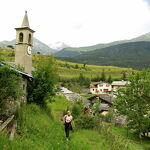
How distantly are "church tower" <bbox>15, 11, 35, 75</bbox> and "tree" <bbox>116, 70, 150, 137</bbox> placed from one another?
2042 cm

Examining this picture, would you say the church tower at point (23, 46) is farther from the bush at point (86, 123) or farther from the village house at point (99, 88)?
the village house at point (99, 88)

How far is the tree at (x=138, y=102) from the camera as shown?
42156 millimetres

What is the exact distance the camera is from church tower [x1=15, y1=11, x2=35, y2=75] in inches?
1294

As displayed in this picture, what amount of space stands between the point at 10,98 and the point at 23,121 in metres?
1.97

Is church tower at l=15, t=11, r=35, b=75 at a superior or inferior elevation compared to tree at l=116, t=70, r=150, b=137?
superior

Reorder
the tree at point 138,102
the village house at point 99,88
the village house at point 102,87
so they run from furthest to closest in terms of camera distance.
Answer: the village house at point 99,88, the village house at point 102,87, the tree at point 138,102

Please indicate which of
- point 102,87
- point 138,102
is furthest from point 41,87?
point 102,87

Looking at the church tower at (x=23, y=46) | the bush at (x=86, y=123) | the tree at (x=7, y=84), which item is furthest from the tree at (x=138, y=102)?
the tree at (x=7, y=84)

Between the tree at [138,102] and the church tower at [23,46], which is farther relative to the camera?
the tree at [138,102]

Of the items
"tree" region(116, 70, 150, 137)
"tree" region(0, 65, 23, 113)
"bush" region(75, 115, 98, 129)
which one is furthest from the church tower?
"tree" region(116, 70, 150, 137)

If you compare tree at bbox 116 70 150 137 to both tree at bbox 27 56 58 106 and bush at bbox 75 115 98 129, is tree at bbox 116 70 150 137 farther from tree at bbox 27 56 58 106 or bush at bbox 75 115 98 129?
tree at bbox 27 56 58 106

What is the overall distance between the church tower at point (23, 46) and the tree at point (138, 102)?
67.0ft

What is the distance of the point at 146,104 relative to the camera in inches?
1706

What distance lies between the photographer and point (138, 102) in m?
43.1
